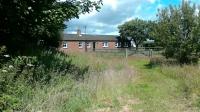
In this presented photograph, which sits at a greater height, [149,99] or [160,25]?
[160,25]

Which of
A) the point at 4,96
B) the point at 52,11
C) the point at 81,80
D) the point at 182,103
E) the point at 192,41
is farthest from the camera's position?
the point at 192,41

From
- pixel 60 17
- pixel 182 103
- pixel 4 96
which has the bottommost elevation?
pixel 182 103

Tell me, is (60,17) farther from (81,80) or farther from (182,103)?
(182,103)

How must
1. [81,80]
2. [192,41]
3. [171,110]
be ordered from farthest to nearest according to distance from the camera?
1. [192,41]
2. [81,80]
3. [171,110]

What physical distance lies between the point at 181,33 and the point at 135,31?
59.6 m

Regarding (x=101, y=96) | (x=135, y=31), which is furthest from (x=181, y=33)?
(x=135, y=31)

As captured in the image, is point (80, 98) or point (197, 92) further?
point (197, 92)

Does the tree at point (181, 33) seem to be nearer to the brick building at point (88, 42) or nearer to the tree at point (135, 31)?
Result: the brick building at point (88, 42)

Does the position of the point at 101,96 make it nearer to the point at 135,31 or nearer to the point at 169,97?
the point at 169,97

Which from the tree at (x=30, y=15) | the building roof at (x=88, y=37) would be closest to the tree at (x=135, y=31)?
the building roof at (x=88, y=37)

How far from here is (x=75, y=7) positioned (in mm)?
16391

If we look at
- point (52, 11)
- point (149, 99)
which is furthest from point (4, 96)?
point (52, 11)

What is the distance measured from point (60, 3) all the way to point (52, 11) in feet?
2.85

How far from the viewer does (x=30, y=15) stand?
1455cm
